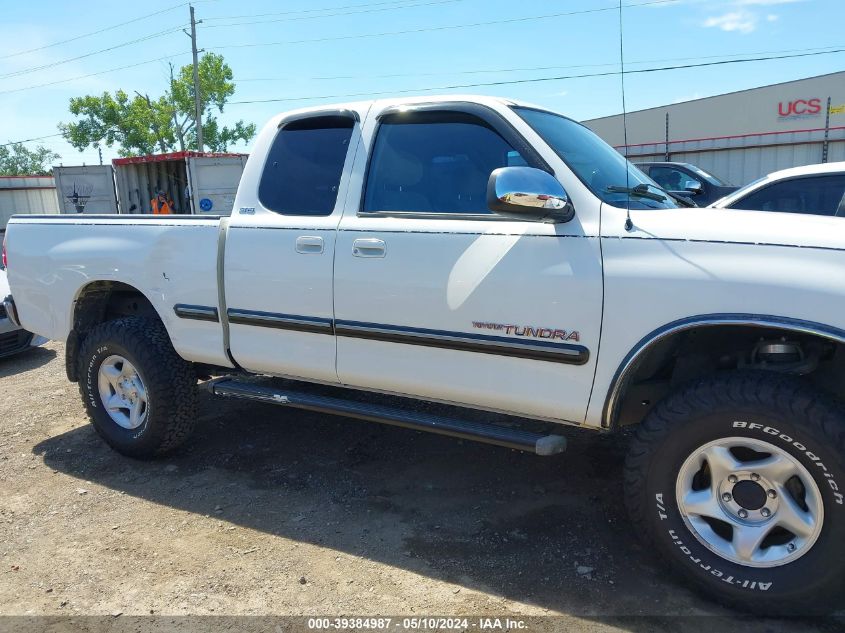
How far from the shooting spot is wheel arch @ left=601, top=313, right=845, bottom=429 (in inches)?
94.9

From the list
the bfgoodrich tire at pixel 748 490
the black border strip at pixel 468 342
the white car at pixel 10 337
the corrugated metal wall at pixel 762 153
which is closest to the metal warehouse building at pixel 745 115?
the corrugated metal wall at pixel 762 153

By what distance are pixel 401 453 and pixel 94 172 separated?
54.0ft

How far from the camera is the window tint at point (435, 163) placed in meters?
3.27

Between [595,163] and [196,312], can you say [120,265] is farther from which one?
[595,163]

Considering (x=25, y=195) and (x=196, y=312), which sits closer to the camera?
(x=196, y=312)

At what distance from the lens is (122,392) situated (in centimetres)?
439

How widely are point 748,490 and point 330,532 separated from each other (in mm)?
1960

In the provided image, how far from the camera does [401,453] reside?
4441 mm

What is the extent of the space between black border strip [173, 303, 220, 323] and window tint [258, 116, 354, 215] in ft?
2.26

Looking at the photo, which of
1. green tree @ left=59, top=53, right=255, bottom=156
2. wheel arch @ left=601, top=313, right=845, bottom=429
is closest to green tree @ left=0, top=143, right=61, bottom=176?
green tree @ left=59, top=53, right=255, bottom=156

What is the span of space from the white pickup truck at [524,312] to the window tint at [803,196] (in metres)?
2.78

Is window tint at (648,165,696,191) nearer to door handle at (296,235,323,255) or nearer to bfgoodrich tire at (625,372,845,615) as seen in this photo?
door handle at (296,235,323,255)

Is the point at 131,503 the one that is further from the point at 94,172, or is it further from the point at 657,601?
the point at 94,172

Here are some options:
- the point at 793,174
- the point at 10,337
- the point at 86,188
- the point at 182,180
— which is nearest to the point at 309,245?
the point at 793,174
